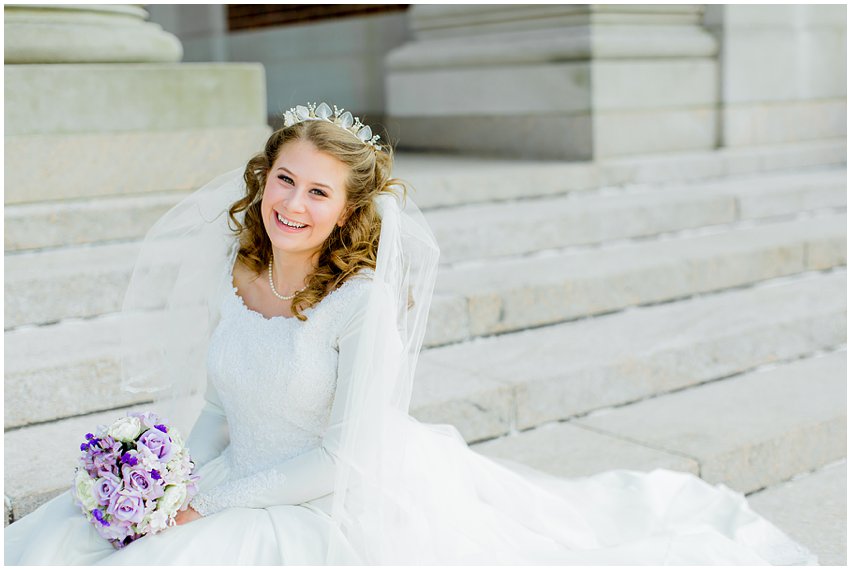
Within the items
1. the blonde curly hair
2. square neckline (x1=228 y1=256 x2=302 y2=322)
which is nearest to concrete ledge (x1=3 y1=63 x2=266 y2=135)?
square neckline (x1=228 y1=256 x2=302 y2=322)

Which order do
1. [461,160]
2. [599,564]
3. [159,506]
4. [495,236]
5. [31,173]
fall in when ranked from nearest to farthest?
[159,506], [599,564], [31,173], [495,236], [461,160]

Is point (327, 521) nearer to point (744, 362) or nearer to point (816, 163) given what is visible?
point (744, 362)

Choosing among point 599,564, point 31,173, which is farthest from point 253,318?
point 31,173

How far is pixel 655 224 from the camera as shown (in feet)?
20.8

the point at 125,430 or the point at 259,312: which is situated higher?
the point at 259,312

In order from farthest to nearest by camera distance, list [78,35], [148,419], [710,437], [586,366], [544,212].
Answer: [544,212], [78,35], [586,366], [710,437], [148,419]

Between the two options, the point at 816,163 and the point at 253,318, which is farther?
the point at 816,163

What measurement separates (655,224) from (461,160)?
1506 millimetres

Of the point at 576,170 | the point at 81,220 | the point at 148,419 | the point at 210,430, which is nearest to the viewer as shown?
the point at 148,419

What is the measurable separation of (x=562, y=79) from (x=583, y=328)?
251 centimetres

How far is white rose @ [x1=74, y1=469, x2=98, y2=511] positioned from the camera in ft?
8.19

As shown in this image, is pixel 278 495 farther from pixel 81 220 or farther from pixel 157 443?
pixel 81 220

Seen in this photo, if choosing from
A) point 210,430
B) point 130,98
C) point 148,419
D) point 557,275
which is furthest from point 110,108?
point 148,419

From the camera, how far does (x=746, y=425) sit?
14.0ft
